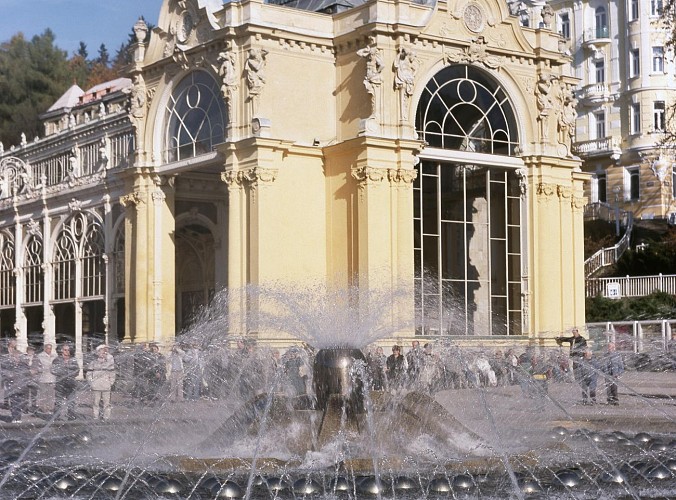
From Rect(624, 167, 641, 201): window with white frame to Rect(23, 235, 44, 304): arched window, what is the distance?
28714 millimetres

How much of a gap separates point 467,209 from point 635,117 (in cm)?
2803

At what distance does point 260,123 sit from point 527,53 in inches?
341

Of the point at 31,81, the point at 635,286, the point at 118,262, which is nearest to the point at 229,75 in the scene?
the point at 118,262

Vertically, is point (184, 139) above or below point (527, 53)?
below

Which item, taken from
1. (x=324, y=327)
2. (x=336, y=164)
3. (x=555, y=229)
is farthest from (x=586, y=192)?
(x=324, y=327)

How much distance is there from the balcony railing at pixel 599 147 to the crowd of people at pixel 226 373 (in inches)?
1285

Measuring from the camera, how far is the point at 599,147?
63.6 metres

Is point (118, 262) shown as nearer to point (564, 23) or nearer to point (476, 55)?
point (476, 55)

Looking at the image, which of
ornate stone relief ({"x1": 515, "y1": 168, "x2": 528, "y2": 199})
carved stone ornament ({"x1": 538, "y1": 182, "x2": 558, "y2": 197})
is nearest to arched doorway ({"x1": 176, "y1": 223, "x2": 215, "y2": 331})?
ornate stone relief ({"x1": 515, "y1": 168, "x2": 528, "y2": 199})

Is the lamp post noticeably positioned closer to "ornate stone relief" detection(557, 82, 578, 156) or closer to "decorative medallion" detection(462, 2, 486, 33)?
"ornate stone relief" detection(557, 82, 578, 156)

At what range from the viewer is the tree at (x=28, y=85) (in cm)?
8056

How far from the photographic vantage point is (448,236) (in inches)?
1457

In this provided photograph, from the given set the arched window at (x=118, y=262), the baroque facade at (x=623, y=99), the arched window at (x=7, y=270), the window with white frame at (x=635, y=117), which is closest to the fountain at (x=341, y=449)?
the arched window at (x=118, y=262)

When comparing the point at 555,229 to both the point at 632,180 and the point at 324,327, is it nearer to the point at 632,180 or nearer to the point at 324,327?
the point at 324,327
